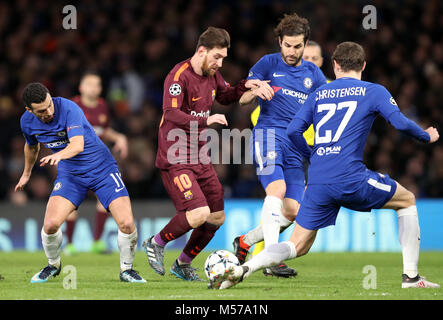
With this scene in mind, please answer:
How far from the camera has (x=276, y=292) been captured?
20.5 ft

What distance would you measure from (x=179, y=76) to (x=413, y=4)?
10325mm

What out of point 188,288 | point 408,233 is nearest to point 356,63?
point 408,233

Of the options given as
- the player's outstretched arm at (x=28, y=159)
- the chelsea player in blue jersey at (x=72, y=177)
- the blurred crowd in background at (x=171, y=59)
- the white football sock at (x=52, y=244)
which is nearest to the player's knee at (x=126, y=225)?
the chelsea player in blue jersey at (x=72, y=177)

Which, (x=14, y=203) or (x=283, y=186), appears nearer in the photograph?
(x=283, y=186)

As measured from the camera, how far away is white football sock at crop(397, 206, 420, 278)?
20.5ft

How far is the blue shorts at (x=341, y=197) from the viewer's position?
20.1 feet

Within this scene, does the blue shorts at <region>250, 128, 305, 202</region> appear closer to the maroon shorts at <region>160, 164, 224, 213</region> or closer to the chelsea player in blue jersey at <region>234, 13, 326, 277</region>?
the chelsea player in blue jersey at <region>234, 13, 326, 277</region>

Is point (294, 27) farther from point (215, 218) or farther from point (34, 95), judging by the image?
point (34, 95)

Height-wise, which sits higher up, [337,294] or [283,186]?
[283,186]

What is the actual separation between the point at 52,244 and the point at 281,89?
2.75m

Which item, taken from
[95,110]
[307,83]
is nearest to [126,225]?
[307,83]

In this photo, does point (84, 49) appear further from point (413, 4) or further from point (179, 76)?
point (179, 76)

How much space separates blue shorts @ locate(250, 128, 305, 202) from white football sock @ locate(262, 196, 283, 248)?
0.22 metres

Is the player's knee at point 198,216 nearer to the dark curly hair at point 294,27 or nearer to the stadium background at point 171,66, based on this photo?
the dark curly hair at point 294,27
